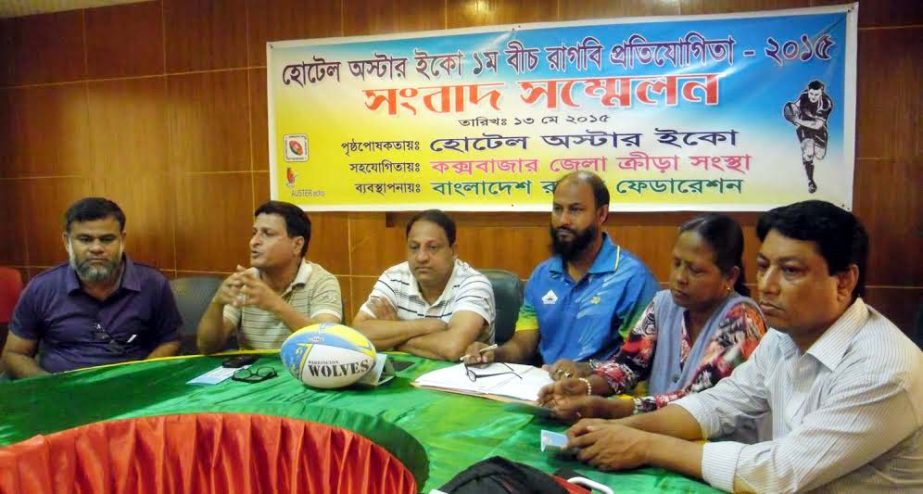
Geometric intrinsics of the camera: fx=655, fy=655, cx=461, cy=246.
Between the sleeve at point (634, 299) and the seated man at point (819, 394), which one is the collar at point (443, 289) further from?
the seated man at point (819, 394)

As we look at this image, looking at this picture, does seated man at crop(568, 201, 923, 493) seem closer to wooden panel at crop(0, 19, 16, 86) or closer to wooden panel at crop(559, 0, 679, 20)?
wooden panel at crop(559, 0, 679, 20)

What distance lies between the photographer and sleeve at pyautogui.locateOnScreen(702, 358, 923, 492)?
1228 millimetres

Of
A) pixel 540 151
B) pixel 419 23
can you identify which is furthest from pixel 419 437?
pixel 419 23

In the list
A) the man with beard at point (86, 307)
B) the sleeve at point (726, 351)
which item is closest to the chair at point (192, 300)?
the man with beard at point (86, 307)

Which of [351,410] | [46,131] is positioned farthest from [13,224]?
[351,410]

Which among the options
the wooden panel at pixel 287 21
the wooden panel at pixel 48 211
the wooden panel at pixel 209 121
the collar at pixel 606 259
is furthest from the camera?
the wooden panel at pixel 48 211

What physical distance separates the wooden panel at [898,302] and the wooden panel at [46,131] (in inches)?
218

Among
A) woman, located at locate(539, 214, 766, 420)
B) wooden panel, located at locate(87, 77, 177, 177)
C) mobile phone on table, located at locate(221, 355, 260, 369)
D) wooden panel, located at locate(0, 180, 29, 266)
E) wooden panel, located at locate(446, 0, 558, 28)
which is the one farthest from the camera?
wooden panel, located at locate(0, 180, 29, 266)

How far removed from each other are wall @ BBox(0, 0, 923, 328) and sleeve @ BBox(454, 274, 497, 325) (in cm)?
142

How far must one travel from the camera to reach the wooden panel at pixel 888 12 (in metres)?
3.51

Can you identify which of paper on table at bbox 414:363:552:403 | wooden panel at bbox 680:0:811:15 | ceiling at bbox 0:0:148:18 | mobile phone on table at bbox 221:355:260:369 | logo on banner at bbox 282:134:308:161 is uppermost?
ceiling at bbox 0:0:148:18

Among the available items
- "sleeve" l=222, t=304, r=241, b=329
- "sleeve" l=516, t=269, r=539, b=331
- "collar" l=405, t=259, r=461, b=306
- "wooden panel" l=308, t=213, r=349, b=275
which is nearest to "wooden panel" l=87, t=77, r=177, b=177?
"wooden panel" l=308, t=213, r=349, b=275

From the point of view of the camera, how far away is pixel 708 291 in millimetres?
1896

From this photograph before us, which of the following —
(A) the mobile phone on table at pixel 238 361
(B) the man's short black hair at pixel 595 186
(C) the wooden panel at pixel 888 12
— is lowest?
(A) the mobile phone on table at pixel 238 361
